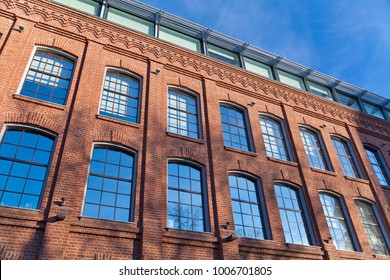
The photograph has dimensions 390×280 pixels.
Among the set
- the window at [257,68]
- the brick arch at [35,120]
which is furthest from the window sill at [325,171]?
the brick arch at [35,120]

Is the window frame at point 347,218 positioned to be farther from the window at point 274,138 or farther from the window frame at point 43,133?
the window frame at point 43,133

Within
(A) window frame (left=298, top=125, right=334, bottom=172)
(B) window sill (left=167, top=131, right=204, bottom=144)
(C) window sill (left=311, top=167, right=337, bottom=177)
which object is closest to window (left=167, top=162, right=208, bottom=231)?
(B) window sill (left=167, top=131, right=204, bottom=144)

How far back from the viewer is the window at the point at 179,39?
547 inches

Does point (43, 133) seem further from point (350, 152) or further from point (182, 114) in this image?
point (350, 152)

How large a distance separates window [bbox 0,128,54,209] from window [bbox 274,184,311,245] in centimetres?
776

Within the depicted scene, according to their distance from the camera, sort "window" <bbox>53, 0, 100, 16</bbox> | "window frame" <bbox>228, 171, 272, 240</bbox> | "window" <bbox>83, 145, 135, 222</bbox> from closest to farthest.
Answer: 1. "window" <bbox>83, 145, 135, 222</bbox>
2. "window frame" <bbox>228, 171, 272, 240</bbox>
3. "window" <bbox>53, 0, 100, 16</bbox>

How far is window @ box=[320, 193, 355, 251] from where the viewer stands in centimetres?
1145

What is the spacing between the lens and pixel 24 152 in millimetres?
8469

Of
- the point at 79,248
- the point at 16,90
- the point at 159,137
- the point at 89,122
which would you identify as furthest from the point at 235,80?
the point at 79,248

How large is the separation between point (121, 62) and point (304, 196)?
862cm

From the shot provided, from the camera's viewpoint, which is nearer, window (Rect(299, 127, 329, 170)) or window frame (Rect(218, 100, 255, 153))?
window frame (Rect(218, 100, 255, 153))

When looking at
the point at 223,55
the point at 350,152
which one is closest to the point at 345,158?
the point at 350,152

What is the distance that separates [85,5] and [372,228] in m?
14.8

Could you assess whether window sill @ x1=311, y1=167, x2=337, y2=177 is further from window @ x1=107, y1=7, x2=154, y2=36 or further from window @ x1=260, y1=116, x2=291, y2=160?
window @ x1=107, y1=7, x2=154, y2=36
